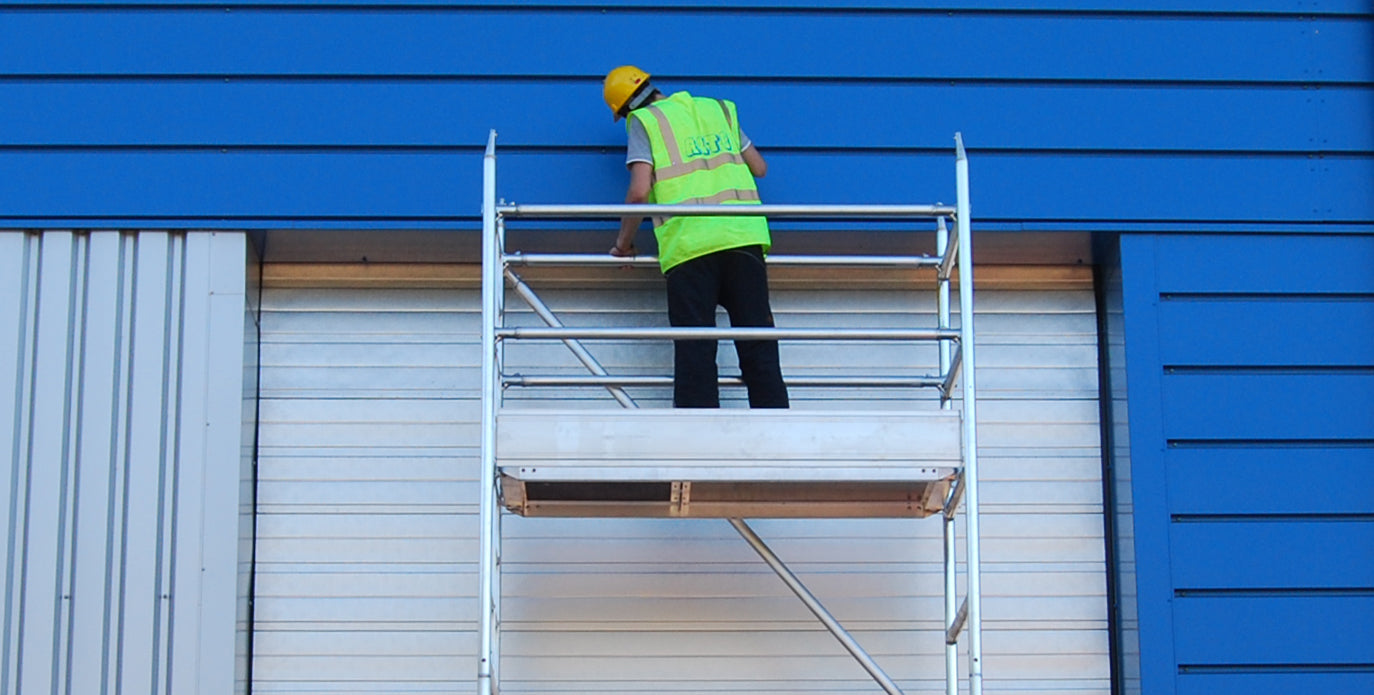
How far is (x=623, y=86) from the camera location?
259 inches

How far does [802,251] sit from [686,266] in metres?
0.87

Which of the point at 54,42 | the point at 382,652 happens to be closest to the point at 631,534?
the point at 382,652

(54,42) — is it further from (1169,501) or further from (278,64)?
(1169,501)

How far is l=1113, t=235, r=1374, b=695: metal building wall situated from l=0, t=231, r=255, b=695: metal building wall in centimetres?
337

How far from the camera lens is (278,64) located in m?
6.84

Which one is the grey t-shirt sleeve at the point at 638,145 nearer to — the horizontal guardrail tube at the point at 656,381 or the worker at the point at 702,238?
the worker at the point at 702,238

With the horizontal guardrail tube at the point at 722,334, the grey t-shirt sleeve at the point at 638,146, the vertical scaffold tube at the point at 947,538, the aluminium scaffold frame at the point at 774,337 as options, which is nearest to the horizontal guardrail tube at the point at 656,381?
the aluminium scaffold frame at the point at 774,337

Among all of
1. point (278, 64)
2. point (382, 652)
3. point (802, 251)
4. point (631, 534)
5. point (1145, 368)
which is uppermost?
point (278, 64)

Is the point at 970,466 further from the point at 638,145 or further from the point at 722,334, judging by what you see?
the point at 638,145

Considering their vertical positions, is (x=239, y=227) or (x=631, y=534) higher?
(x=239, y=227)

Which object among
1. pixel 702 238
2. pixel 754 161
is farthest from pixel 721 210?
pixel 754 161

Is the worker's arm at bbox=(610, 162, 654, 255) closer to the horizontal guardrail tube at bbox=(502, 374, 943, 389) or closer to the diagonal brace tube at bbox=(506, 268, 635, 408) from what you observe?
the diagonal brace tube at bbox=(506, 268, 635, 408)

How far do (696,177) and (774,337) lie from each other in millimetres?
949

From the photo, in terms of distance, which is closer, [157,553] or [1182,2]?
[157,553]
